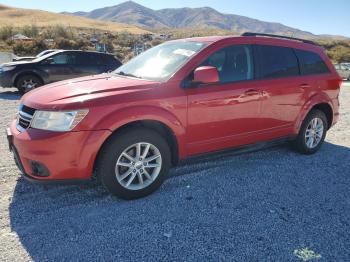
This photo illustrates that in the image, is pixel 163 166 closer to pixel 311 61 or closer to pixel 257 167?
pixel 257 167

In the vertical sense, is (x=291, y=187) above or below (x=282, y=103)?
below

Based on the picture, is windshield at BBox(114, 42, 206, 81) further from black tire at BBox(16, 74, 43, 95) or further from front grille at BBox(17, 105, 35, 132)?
black tire at BBox(16, 74, 43, 95)

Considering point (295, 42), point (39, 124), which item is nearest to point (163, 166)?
point (39, 124)

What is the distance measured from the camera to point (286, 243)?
3154 millimetres

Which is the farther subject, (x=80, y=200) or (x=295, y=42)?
(x=295, y=42)

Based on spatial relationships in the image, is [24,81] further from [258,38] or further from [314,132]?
[314,132]

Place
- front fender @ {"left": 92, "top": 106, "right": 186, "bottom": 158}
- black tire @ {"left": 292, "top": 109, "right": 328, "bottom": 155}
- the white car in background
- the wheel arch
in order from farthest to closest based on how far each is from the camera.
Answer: the white car in background < black tire @ {"left": 292, "top": 109, "right": 328, "bottom": 155} < the wheel arch < front fender @ {"left": 92, "top": 106, "right": 186, "bottom": 158}

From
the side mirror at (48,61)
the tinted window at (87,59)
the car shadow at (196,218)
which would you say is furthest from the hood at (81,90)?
the tinted window at (87,59)

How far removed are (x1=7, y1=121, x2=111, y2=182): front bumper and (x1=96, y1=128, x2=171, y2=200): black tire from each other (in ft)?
0.33

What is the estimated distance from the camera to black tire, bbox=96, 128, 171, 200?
11.8ft

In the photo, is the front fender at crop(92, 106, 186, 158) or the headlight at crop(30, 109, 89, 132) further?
the front fender at crop(92, 106, 186, 158)

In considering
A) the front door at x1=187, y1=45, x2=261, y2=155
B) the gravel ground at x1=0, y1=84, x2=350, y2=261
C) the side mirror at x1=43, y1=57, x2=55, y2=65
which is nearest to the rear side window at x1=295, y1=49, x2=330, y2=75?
the front door at x1=187, y1=45, x2=261, y2=155

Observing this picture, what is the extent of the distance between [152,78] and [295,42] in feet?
8.31

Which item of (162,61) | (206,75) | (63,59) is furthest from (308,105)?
(63,59)
